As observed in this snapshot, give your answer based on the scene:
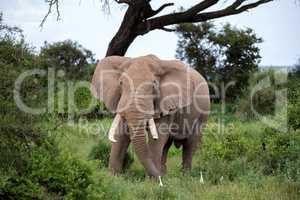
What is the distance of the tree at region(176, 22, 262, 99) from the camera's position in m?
41.0

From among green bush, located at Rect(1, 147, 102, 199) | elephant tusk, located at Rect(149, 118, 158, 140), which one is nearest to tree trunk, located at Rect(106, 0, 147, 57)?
elephant tusk, located at Rect(149, 118, 158, 140)

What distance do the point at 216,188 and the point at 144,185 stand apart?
115cm

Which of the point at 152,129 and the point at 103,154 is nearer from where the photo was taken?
the point at 152,129

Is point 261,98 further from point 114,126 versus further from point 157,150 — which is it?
point 114,126

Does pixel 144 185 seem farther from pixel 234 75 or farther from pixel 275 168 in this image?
pixel 234 75

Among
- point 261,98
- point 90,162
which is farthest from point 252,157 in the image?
point 261,98

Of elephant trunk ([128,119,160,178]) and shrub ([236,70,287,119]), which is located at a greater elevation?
shrub ([236,70,287,119])

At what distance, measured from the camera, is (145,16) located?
1452 cm

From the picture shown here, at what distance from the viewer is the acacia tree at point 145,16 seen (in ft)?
46.6

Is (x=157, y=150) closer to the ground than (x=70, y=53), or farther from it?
closer to the ground

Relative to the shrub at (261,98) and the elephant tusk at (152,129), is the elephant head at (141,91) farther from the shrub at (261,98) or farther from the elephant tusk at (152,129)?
the shrub at (261,98)

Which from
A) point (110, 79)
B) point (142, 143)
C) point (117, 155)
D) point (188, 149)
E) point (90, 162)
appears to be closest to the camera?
point (90, 162)

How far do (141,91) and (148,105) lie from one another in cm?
28

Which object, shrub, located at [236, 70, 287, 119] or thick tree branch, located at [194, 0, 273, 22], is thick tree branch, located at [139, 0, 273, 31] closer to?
thick tree branch, located at [194, 0, 273, 22]
